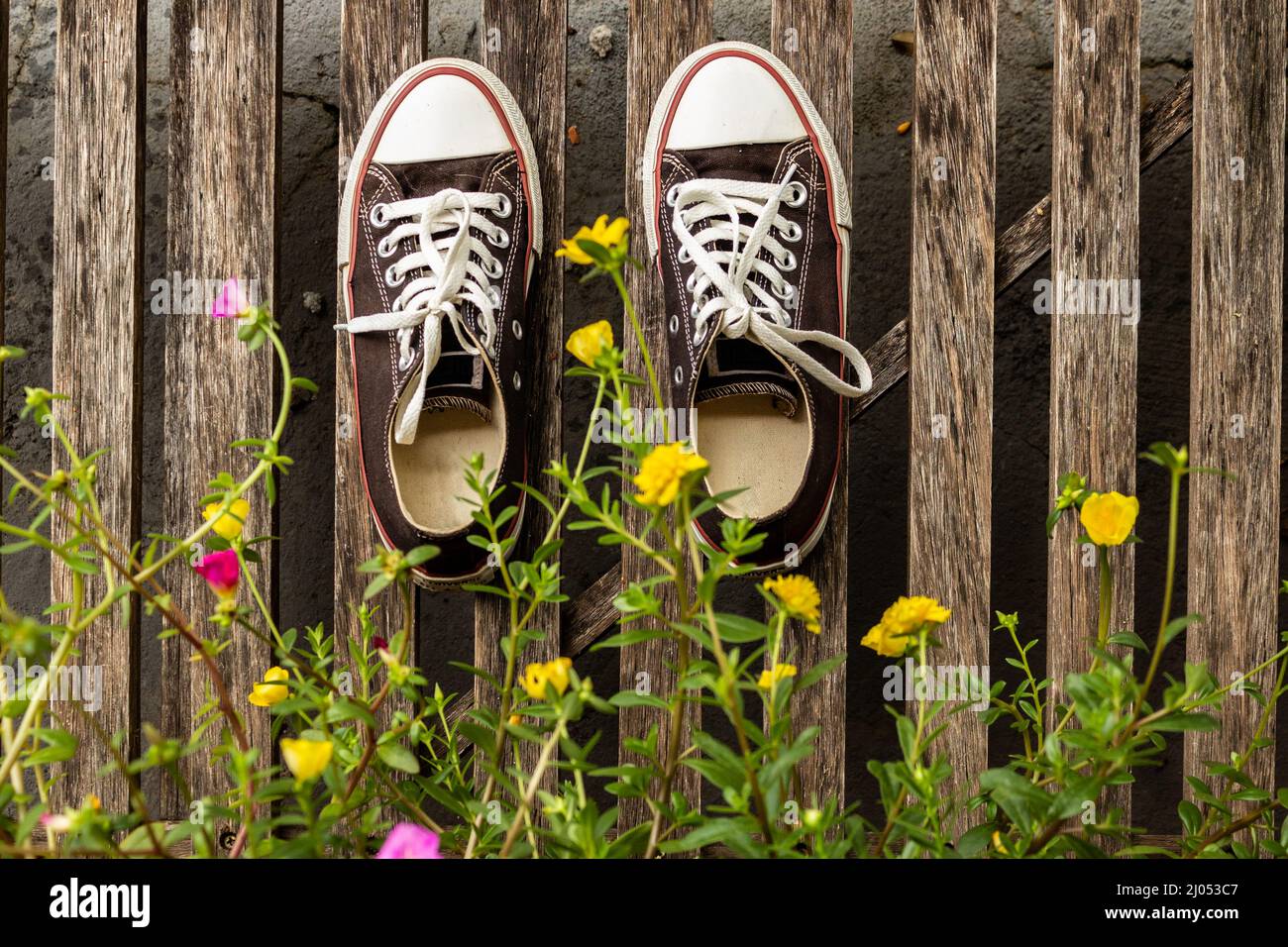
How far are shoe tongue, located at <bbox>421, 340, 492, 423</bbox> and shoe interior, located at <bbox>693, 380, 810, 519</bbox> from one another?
0.25 m

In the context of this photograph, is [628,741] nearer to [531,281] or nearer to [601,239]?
[601,239]

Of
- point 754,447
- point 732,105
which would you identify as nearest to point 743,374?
point 754,447

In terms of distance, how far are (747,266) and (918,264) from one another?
0.64 feet

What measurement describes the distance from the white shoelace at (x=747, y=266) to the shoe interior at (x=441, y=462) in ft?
0.93

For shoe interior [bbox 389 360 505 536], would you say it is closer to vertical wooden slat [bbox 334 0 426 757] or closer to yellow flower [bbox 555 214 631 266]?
vertical wooden slat [bbox 334 0 426 757]

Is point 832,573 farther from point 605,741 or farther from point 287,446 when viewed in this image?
point 287,446

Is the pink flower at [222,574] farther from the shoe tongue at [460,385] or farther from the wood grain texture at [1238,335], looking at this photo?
the wood grain texture at [1238,335]

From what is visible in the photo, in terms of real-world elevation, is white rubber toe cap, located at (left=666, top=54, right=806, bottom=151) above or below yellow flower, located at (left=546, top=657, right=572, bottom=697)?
above

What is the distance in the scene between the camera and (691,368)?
38.9 inches

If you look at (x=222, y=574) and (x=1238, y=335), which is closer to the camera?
(x=222, y=574)

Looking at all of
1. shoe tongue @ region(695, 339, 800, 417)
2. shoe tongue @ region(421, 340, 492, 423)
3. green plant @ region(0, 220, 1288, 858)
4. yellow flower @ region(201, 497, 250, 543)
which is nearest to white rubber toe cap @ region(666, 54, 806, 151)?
shoe tongue @ region(695, 339, 800, 417)

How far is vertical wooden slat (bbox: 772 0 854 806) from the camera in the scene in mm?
976

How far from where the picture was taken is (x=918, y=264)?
3.23 ft
